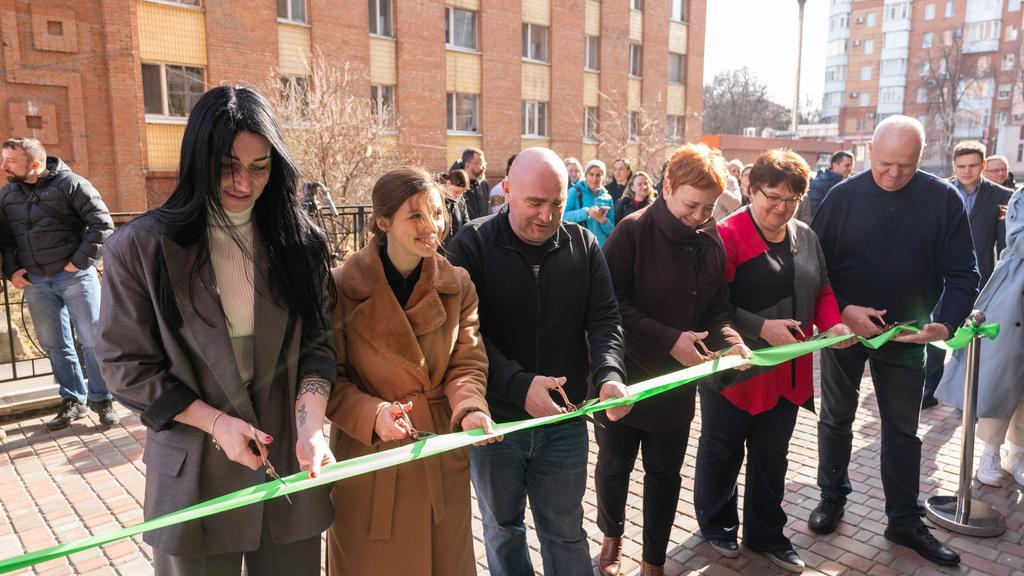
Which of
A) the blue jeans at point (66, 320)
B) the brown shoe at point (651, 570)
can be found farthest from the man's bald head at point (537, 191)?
the blue jeans at point (66, 320)

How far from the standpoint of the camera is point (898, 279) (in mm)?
4035

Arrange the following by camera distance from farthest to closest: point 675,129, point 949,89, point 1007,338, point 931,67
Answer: point 931,67
point 949,89
point 675,129
point 1007,338

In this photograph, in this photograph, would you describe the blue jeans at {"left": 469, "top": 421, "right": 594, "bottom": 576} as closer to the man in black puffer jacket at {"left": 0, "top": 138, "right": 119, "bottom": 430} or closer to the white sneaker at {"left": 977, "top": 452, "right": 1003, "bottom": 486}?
the white sneaker at {"left": 977, "top": 452, "right": 1003, "bottom": 486}

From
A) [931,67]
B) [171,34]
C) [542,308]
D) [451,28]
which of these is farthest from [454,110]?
[931,67]

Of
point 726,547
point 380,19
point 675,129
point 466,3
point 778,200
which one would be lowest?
point 726,547

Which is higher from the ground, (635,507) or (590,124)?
(590,124)

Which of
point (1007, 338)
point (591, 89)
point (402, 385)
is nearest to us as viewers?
point (402, 385)

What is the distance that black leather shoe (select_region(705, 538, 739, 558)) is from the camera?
156 inches

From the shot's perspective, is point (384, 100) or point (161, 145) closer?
point (161, 145)

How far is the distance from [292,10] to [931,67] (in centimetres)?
6371

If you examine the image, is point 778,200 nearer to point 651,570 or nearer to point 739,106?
point 651,570

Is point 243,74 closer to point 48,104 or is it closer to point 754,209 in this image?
point 48,104

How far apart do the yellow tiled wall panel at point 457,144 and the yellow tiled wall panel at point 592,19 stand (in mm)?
8006

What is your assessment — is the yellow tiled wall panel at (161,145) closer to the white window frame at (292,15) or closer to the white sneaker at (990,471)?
the white window frame at (292,15)
